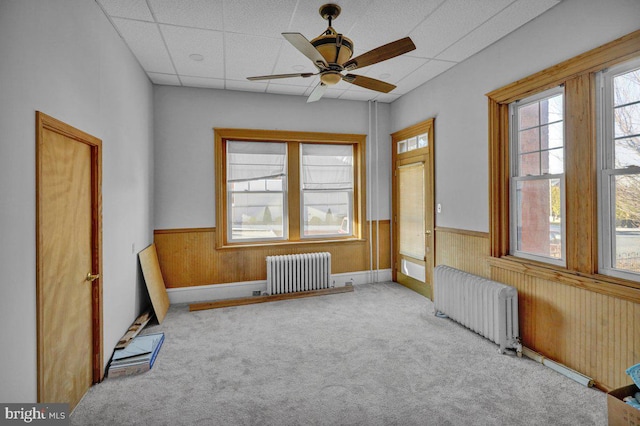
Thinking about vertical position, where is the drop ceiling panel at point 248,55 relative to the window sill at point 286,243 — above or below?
above

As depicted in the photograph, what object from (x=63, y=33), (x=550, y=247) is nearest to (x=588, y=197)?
(x=550, y=247)

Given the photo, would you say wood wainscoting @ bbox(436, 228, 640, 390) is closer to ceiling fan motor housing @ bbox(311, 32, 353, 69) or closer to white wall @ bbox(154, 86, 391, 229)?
ceiling fan motor housing @ bbox(311, 32, 353, 69)

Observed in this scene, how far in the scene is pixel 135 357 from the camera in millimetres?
2902

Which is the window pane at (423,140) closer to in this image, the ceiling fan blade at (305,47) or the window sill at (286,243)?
the window sill at (286,243)

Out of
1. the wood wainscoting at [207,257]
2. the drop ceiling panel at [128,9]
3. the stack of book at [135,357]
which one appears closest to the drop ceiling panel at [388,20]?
the drop ceiling panel at [128,9]

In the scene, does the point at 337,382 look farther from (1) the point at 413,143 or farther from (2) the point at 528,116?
(1) the point at 413,143

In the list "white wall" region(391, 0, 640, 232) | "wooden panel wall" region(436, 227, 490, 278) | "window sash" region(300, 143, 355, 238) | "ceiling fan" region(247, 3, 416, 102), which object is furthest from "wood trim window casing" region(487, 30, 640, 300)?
"window sash" region(300, 143, 355, 238)

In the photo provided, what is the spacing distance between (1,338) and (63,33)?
6.18 feet

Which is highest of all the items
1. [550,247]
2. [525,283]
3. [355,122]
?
[355,122]

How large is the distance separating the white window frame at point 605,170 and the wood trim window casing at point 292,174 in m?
3.36

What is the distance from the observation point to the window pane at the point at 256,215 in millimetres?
5094

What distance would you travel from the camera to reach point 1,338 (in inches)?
59.4

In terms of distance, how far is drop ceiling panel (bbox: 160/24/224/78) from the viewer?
10.5 feet

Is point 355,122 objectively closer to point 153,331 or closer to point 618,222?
point 618,222
